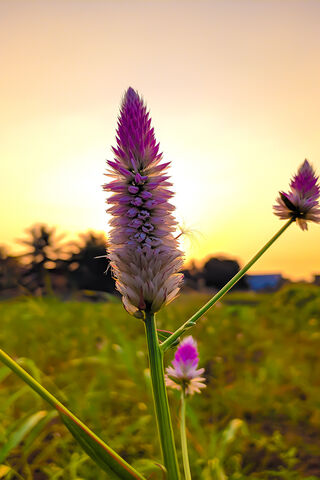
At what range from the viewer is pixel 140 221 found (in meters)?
1.19

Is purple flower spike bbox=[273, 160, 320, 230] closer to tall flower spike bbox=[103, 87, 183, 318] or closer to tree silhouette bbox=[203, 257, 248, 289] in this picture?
tall flower spike bbox=[103, 87, 183, 318]

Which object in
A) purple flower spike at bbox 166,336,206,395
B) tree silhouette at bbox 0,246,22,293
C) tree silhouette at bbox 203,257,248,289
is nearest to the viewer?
purple flower spike at bbox 166,336,206,395

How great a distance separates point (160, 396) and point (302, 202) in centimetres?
74

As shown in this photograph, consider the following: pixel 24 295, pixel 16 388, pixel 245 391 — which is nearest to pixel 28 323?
pixel 24 295

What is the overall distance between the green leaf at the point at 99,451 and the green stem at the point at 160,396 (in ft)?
0.35

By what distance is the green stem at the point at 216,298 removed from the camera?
1.18m

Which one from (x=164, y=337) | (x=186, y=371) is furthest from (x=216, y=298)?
(x=186, y=371)

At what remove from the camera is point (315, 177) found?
142cm

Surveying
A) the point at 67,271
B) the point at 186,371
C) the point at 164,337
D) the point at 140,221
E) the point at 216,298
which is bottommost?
the point at 67,271

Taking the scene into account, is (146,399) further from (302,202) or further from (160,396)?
(302,202)

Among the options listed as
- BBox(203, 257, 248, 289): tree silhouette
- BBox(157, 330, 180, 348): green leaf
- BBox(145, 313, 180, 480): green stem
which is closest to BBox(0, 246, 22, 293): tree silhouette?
BBox(157, 330, 180, 348): green leaf

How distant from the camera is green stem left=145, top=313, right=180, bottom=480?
1192 mm

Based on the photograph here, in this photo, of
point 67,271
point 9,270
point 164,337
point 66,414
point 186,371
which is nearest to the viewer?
point 66,414

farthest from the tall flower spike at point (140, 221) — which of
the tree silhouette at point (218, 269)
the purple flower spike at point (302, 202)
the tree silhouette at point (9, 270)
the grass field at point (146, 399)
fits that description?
the tree silhouette at point (218, 269)
